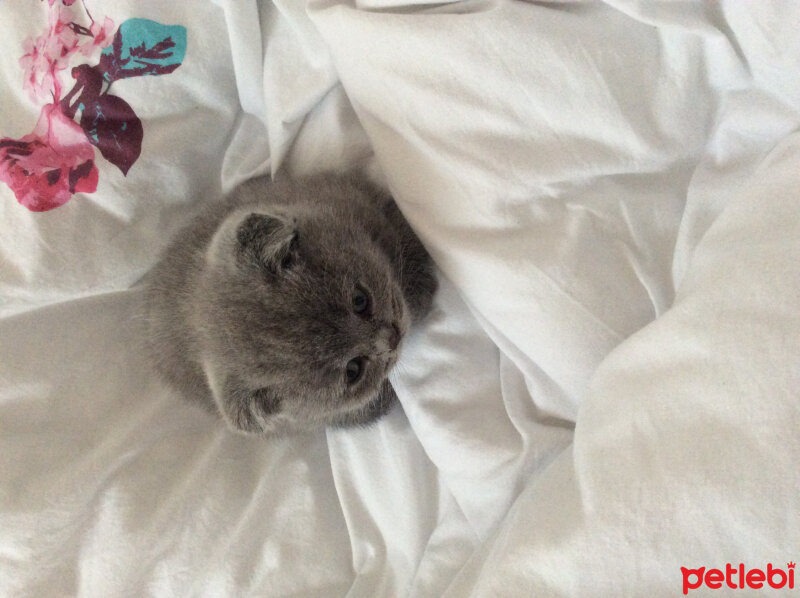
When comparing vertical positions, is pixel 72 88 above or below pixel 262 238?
above

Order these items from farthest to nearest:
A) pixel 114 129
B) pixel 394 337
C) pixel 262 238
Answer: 1. pixel 114 129
2. pixel 394 337
3. pixel 262 238

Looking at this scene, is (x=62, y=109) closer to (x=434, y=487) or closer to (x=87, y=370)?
(x=87, y=370)

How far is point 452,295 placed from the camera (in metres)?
1.31

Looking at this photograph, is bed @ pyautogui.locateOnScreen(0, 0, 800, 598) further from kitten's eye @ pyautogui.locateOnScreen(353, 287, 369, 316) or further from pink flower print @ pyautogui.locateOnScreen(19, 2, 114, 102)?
kitten's eye @ pyautogui.locateOnScreen(353, 287, 369, 316)

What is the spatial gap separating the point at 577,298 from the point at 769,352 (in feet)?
1.15

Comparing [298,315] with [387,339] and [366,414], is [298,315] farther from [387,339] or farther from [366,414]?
[366,414]

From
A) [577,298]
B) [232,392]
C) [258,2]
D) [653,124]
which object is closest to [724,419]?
[577,298]

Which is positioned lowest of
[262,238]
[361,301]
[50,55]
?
[361,301]

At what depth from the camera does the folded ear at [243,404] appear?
1.15m

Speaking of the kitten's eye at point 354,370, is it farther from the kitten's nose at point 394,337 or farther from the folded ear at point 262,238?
the folded ear at point 262,238

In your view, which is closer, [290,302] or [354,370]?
[290,302]

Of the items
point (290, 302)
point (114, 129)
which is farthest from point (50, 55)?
point (290, 302)

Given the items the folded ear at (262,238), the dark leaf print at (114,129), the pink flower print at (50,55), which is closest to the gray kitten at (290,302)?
the folded ear at (262,238)

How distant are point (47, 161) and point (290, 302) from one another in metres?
0.67
